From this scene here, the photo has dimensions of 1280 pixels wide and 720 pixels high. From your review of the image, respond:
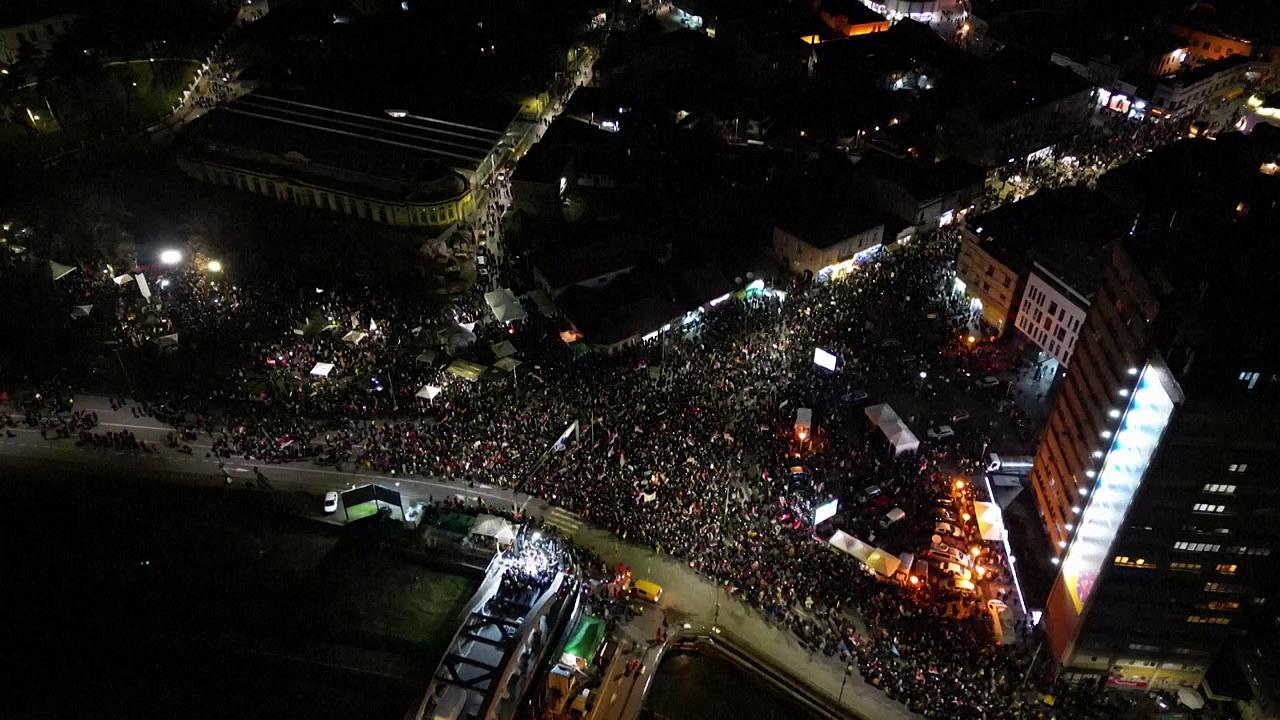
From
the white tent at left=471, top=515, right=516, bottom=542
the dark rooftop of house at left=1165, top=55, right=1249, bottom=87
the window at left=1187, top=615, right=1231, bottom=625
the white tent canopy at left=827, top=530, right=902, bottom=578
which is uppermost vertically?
the dark rooftop of house at left=1165, top=55, right=1249, bottom=87

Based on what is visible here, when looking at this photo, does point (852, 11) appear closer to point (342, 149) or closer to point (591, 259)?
point (591, 259)

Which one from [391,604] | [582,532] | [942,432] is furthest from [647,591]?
[942,432]

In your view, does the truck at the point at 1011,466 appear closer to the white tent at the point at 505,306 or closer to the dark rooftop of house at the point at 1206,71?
the white tent at the point at 505,306

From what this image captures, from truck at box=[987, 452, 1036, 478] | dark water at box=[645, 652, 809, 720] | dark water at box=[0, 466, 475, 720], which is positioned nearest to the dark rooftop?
dark water at box=[0, 466, 475, 720]

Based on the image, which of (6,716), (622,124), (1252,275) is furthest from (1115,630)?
(622,124)

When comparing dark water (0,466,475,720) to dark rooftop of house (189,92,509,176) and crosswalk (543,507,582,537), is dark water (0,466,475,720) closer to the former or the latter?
crosswalk (543,507,582,537)

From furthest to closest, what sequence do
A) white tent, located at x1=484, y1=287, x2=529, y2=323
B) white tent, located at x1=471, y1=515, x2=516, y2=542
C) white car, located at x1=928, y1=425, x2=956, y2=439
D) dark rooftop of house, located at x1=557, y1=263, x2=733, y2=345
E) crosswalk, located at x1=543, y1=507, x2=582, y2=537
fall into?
white tent, located at x1=484, y1=287, x2=529, y2=323 → dark rooftop of house, located at x1=557, y1=263, x2=733, y2=345 → white car, located at x1=928, y1=425, x2=956, y2=439 → crosswalk, located at x1=543, y1=507, x2=582, y2=537 → white tent, located at x1=471, y1=515, x2=516, y2=542

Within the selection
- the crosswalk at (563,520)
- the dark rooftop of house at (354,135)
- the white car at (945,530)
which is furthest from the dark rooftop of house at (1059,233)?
the dark rooftop of house at (354,135)
